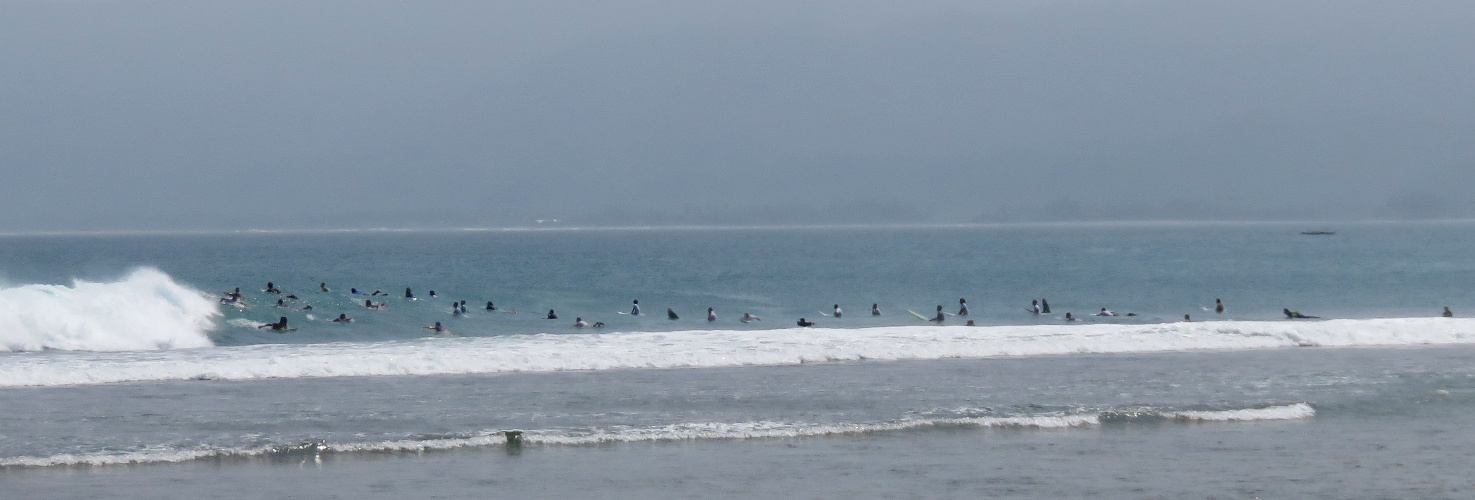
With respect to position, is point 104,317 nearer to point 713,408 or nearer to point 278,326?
point 278,326

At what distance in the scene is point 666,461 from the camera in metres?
16.5

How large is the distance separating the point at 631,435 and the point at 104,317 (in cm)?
2343

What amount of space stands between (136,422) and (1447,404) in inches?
756

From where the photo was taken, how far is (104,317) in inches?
1425

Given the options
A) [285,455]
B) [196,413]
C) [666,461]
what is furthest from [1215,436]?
[196,413]

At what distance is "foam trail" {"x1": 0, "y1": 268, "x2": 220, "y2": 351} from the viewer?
33.4 m

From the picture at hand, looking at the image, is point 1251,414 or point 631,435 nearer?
point 631,435

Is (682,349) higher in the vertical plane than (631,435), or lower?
higher

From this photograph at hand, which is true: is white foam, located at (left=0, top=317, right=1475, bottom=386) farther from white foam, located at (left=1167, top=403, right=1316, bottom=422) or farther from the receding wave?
white foam, located at (left=1167, top=403, right=1316, bottom=422)

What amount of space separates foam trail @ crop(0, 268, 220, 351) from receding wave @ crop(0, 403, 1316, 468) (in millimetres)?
18679

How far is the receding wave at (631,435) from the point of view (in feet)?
54.4

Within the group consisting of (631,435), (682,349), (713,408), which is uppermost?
(682,349)

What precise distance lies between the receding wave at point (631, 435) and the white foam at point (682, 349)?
27.2 feet

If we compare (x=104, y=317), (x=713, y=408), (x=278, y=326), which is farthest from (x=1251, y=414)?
(x=278, y=326)
